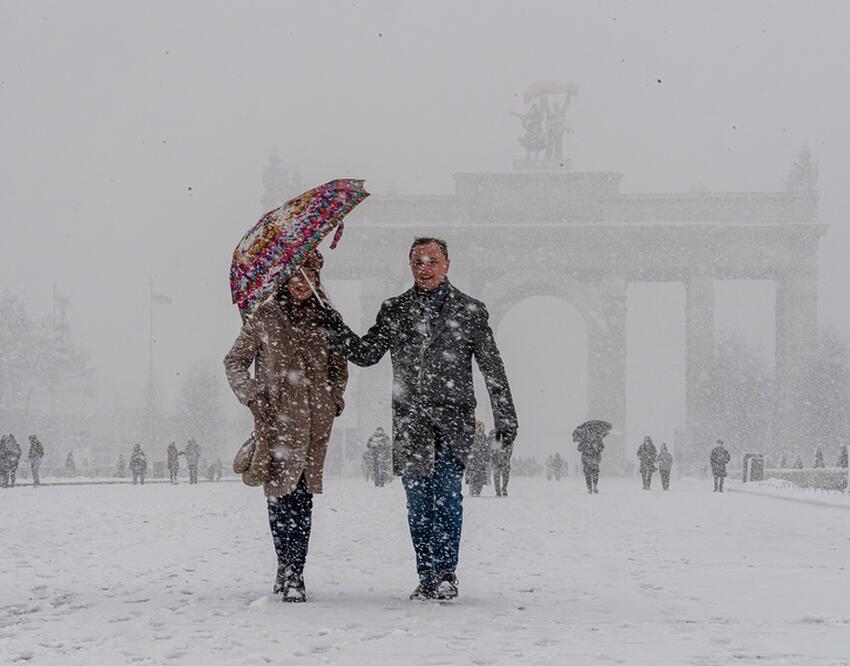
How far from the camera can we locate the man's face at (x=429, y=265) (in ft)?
19.0

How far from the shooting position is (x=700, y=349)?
177 ft

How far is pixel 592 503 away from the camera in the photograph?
55.5 feet

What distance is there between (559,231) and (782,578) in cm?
4627

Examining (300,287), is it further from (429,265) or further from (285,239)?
(429,265)

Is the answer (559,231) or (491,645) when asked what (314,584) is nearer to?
(491,645)

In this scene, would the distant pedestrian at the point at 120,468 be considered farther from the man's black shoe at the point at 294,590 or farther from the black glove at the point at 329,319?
the man's black shoe at the point at 294,590

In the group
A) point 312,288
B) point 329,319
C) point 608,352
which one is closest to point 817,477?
point 608,352

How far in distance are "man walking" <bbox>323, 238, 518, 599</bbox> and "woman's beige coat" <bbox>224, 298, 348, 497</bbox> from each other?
0.11m

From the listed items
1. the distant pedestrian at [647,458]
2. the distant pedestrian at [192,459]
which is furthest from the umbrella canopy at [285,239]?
the distant pedestrian at [192,459]

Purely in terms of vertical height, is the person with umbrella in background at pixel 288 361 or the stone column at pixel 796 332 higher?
the stone column at pixel 796 332

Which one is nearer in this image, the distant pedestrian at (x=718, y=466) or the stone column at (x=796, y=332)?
the distant pedestrian at (x=718, y=466)

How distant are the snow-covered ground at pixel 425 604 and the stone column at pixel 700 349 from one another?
4317cm

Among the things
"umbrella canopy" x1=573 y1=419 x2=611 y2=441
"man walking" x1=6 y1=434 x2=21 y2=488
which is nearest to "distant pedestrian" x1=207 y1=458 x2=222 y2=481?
"man walking" x1=6 y1=434 x2=21 y2=488

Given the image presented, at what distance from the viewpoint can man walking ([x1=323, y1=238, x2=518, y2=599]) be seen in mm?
5613
